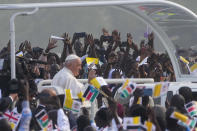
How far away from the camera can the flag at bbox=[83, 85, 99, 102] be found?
27.6 ft

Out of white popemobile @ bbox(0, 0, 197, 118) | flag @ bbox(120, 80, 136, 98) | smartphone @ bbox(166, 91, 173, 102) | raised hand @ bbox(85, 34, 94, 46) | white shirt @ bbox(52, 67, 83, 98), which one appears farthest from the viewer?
raised hand @ bbox(85, 34, 94, 46)

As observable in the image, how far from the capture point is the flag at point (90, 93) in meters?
8.40

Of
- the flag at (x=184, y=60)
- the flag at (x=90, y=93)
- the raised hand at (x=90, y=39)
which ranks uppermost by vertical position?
the raised hand at (x=90, y=39)

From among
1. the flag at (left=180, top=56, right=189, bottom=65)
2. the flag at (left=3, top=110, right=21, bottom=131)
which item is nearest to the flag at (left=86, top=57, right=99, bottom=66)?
the flag at (left=180, top=56, right=189, bottom=65)

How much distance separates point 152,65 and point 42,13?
25.7 ft

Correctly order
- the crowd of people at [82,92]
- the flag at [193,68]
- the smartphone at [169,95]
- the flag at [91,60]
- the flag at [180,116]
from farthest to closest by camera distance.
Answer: the flag at [91,60]
the flag at [193,68]
the smartphone at [169,95]
the crowd of people at [82,92]
the flag at [180,116]

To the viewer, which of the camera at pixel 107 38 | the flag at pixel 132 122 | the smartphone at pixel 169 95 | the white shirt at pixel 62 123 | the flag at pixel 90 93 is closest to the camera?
the flag at pixel 132 122

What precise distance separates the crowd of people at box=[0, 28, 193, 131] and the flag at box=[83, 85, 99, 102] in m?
0.15

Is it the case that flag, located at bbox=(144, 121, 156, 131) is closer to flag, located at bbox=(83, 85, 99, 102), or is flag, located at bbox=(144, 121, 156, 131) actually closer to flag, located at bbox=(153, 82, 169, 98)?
flag, located at bbox=(153, 82, 169, 98)

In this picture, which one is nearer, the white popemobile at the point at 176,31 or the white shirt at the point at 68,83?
the white shirt at the point at 68,83

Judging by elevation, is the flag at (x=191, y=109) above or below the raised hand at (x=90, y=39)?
below

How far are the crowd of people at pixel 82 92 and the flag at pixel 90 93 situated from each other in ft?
0.49

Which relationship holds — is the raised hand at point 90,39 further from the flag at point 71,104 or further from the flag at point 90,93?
the flag at point 71,104

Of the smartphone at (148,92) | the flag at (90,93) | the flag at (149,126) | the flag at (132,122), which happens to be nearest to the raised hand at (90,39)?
the flag at (90,93)
